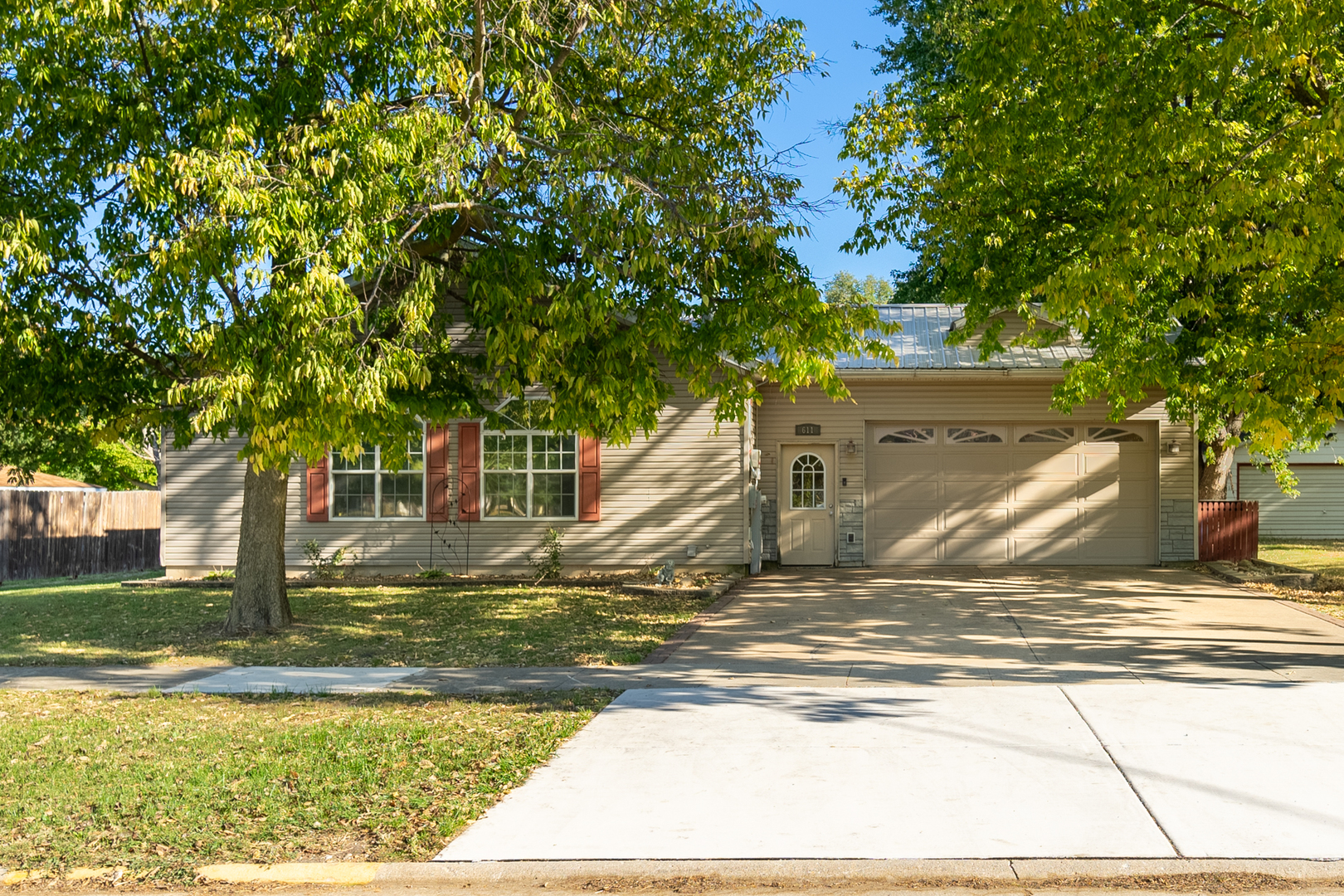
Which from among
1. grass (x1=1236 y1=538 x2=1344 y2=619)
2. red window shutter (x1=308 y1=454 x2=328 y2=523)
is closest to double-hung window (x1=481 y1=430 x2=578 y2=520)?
red window shutter (x1=308 y1=454 x2=328 y2=523)

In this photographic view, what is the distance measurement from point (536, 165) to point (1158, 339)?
29.2 feet

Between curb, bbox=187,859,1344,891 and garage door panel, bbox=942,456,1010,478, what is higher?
garage door panel, bbox=942,456,1010,478

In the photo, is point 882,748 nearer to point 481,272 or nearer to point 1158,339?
point 481,272

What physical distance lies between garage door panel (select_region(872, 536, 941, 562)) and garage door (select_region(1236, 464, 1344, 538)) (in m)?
12.8

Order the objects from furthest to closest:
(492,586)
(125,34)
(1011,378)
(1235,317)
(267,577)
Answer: (1011,378), (492,586), (1235,317), (267,577), (125,34)

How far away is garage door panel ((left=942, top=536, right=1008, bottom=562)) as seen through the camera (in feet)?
62.2

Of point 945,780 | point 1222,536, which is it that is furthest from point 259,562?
point 1222,536

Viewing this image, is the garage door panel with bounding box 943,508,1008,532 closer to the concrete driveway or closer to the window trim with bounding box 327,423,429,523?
the concrete driveway

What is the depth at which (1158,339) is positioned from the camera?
14.8 m

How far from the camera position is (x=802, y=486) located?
1931 cm

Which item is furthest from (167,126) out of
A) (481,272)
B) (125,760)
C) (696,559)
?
(696,559)

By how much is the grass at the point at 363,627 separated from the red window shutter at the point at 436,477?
157cm

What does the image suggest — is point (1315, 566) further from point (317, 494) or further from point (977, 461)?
point (317, 494)

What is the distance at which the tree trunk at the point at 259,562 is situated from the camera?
40.4 ft
